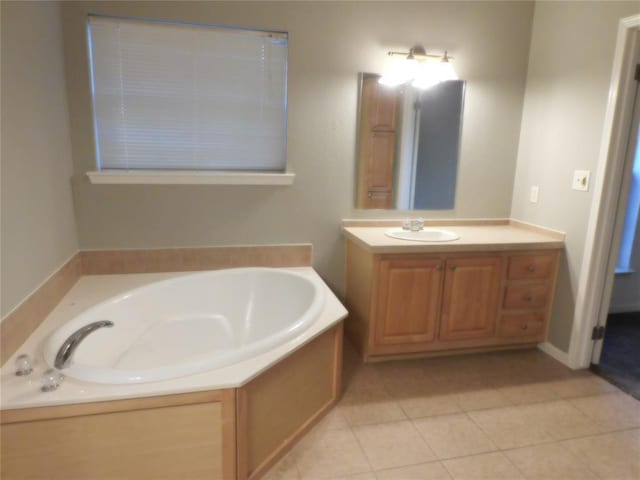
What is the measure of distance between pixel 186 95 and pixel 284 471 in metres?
2.07

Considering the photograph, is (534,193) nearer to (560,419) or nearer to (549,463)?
(560,419)

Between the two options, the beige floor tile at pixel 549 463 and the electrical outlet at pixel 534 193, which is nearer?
the beige floor tile at pixel 549 463

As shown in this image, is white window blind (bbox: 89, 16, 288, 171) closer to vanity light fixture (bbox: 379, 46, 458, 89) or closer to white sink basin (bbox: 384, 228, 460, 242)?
vanity light fixture (bbox: 379, 46, 458, 89)

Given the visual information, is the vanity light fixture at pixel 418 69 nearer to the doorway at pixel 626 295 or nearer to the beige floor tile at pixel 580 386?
the doorway at pixel 626 295

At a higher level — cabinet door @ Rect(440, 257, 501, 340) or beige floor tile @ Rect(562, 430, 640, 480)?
cabinet door @ Rect(440, 257, 501, 340)

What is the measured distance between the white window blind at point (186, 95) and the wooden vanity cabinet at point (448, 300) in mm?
1024

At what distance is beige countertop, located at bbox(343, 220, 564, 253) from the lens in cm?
246

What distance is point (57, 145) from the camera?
7.18 ft

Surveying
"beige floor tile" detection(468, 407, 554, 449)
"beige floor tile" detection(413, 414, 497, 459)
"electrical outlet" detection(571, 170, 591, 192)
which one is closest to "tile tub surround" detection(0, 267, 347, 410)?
"beige floor tile" detection(413, 414, 497, 459)

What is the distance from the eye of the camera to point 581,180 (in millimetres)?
2510

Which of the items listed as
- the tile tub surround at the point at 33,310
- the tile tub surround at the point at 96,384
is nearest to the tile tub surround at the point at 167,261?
the tile tub surround at the point at 33,310

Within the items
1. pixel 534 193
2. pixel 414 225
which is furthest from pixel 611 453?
pixel 534 193

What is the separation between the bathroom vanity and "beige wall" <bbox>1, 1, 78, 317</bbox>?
1.65 meters

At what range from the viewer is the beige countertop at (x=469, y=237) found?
2461 millimetres
